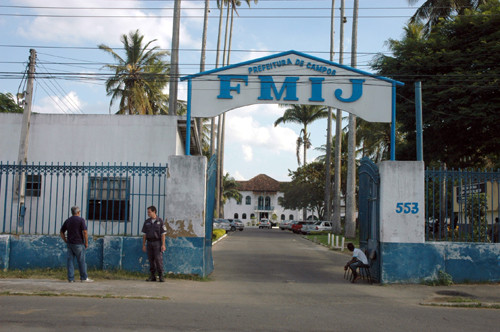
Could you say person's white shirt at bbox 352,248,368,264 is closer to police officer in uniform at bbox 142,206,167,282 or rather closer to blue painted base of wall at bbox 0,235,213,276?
blue painted base of wall at bbox 0,235,213,276

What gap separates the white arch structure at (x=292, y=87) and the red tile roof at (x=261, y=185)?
8197 cm

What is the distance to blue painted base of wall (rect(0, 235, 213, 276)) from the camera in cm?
1158

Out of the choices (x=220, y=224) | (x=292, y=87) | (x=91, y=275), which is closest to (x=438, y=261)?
(x=292, y=87)

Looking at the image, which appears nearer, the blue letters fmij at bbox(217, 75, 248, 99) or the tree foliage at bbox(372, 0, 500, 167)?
the blue letters fmij at bbox(217, 75, 248, 99)

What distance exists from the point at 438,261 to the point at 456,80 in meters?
7.62

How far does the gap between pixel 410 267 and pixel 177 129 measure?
856 centimetres

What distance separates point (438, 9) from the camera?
26.8m

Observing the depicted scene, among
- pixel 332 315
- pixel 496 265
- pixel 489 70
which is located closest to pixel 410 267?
pixel 496 265

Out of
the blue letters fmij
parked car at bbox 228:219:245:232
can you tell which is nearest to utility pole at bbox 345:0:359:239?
the blue letters fmij

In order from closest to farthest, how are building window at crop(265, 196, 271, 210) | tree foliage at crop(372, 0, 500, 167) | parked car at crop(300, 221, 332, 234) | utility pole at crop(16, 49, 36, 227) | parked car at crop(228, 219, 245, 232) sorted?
1. utility pole at crop(16, 49, 36, 227)
2. tree foliage at crop(372, 0, 500, 167)
3. parked car at crop(300, 221, 332, 234)
4. parked car at crop(228, 219, 245, 232)
5. building window at crop(265, 196, 271, 210)

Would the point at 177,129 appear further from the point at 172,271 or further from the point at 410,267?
the point at 410,267

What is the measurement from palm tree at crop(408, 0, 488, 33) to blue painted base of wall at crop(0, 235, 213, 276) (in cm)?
1933

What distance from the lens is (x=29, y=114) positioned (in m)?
14.9

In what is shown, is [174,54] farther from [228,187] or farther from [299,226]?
[228,187]
